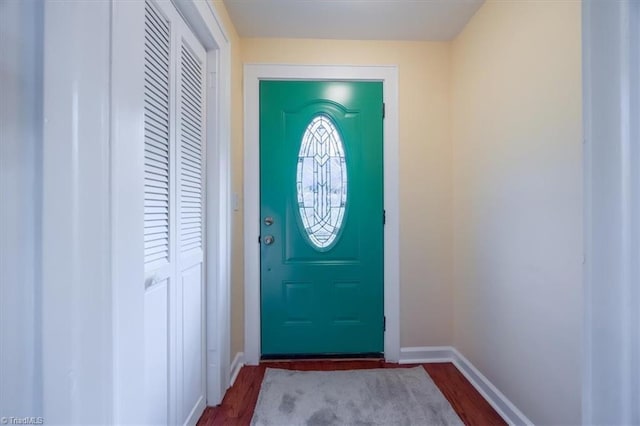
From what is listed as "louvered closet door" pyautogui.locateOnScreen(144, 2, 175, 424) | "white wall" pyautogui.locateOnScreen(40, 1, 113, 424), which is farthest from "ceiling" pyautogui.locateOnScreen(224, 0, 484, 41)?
"white wall" pyautogui.locateOnScreen(40, 1, 113, 424)

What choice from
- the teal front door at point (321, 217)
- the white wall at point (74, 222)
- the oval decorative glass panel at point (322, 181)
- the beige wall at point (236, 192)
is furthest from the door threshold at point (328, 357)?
the white wall at point (74, 222)

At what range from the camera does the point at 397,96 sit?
2.12m

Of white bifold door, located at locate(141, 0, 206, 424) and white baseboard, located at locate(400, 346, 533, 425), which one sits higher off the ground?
white bifold door, located at locate(141, 0, 206, 424)

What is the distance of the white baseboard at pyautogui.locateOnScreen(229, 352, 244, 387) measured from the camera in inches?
72.0

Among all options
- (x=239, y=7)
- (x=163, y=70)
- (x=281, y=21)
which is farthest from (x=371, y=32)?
(x=163, y=70)

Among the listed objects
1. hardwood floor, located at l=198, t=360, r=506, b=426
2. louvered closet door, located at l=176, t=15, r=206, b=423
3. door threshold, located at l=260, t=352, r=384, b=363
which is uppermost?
louvered closet door, located at l=176, t=15, r=206, b=423

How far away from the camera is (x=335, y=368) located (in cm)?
201

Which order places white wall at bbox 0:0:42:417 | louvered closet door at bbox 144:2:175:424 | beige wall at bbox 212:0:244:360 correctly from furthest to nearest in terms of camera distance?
1. beige wall at bbox 212:0:244:360
2. louvered closet door at bbox 144:2:175:424
3. white wall at bbox 0:0:42:417

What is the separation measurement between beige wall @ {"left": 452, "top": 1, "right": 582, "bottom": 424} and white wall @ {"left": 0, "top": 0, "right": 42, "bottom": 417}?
1577mm

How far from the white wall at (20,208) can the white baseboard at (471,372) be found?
1850 millimetres

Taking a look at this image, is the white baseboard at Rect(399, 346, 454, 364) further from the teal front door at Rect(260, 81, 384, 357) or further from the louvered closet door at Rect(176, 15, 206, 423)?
the louvered closet door at Rect(176, 15, 206, 423)

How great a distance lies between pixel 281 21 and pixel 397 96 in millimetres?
919

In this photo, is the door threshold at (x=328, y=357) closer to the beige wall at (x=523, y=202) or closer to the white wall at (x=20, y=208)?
the beige wall at (x=523, y=202)

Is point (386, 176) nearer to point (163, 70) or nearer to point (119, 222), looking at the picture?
point (163, 70)
